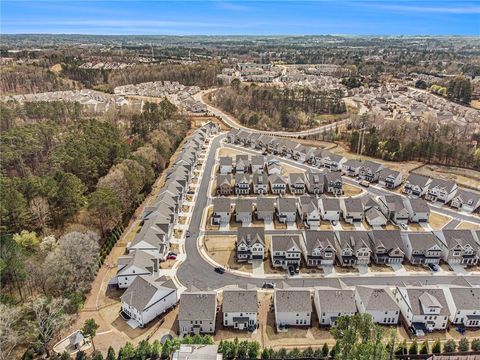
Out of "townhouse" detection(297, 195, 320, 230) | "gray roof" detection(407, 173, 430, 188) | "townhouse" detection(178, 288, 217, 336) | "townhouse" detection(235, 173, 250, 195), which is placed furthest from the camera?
"townhouse" detection(235, 173, 250, 195)

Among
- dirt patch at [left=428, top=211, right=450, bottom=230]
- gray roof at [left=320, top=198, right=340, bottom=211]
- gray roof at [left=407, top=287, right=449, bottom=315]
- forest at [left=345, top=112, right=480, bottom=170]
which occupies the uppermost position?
forest at [left=345, top=112, right=480, bottom=170]

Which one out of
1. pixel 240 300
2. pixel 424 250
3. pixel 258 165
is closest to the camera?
pixel 240 300

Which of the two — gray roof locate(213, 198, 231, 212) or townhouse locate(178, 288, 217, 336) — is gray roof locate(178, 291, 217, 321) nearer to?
townhouse locate(178, 288, 217, 336)

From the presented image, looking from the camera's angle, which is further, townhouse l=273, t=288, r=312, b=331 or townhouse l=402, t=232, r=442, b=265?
townhouse l=402, t=232, r=442, b=265

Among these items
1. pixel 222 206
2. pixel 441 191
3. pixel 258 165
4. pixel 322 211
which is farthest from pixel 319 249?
pixel 258 165

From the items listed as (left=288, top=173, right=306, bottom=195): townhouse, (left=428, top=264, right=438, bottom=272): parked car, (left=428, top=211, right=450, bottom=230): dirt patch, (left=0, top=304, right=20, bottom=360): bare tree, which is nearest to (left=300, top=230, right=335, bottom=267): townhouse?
(left=428, top=264, right=438, bottom=272): parked car

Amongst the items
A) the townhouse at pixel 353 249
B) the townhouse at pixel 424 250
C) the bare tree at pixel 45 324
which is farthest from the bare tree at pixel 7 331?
the townhouse at pixel 424 250

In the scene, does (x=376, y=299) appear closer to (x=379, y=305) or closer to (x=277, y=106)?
(x=379, y=305)

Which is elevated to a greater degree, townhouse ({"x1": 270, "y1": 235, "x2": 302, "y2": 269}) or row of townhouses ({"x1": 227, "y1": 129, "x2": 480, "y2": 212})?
row of townhouses ({"x1": 227, "y1": 129, "x2": 480, "y2": 212})
